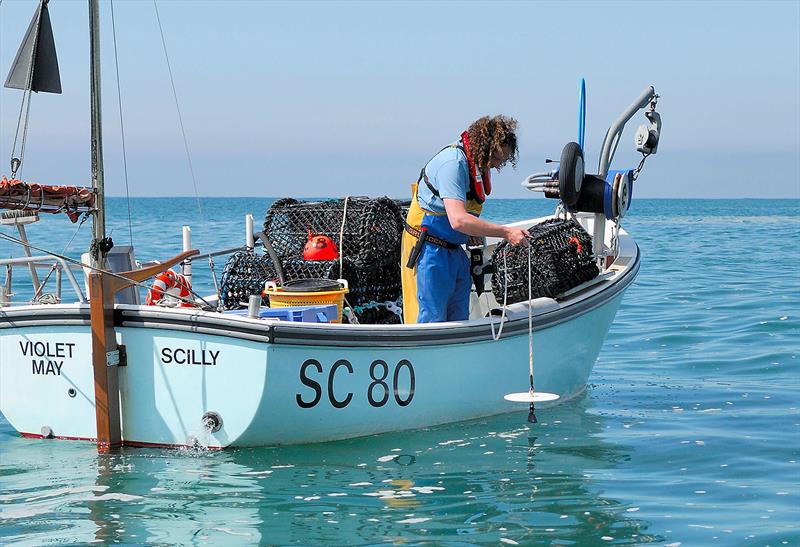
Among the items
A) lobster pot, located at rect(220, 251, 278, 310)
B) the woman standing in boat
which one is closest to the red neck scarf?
the woman standing in boat

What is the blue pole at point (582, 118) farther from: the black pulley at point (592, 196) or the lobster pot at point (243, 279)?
the lobster pot at point (243, 279)

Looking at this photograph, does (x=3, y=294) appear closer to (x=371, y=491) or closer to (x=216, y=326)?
(x=216, y=326)

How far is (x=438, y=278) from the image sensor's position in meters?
6.87

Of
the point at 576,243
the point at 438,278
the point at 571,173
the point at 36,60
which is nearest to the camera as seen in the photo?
the point at 36,60

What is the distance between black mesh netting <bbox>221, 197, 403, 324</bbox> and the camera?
7547 millimetres

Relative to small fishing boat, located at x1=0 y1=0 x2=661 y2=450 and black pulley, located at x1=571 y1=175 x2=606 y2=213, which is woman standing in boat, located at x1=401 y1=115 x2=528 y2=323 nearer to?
small fishing boat, located at x1=0 y1=0 x2=661 y2=450

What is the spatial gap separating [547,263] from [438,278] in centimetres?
140

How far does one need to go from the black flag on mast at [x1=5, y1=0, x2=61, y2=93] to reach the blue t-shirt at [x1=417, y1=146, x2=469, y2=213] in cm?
228

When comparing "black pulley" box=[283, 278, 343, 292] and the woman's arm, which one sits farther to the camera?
"black pulley" box=[283, 278, 343, 292]

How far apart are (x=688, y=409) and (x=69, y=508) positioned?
4.66 m

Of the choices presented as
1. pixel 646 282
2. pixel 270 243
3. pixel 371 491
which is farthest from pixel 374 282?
pixel 646 282

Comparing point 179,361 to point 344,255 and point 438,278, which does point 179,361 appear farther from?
point 344,255

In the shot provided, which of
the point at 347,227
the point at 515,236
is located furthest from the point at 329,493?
the point at 347,227

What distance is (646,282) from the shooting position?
60.1 ft
